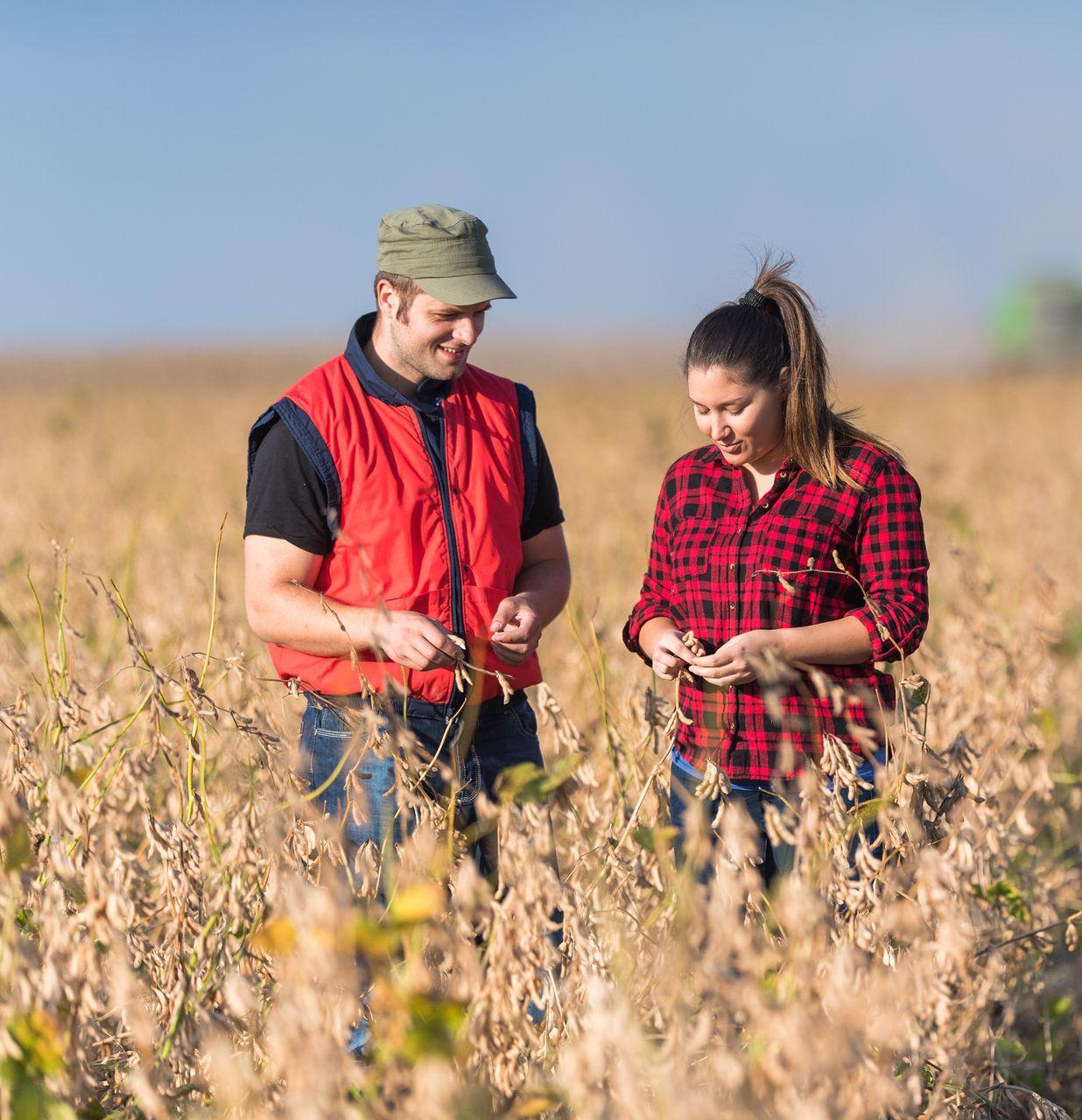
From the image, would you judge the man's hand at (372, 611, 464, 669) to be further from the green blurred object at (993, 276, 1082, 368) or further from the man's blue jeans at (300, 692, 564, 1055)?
the green blurred object at (993, 276, 1082, 368)

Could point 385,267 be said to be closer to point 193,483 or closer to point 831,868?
point 831,868

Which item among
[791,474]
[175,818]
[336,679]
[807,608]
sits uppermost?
[791,474]

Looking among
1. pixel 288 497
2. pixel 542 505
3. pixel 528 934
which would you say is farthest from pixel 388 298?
pixel 528 934

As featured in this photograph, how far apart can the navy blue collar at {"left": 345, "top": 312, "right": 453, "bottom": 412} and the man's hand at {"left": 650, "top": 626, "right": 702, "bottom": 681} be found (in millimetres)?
598

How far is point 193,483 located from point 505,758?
8.38 m

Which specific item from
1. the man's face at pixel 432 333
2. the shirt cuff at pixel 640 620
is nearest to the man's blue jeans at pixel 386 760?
the shirt cuff at pixel 640 620

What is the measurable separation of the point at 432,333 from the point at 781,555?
0.72 meters

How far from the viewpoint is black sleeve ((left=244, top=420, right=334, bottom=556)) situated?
2219 millimetres

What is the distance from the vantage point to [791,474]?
221 cm

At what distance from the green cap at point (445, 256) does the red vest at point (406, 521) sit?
22 centimetres

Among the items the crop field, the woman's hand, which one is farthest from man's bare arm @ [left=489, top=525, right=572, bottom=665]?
the woman's hand

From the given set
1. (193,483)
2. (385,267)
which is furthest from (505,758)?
(193,483)

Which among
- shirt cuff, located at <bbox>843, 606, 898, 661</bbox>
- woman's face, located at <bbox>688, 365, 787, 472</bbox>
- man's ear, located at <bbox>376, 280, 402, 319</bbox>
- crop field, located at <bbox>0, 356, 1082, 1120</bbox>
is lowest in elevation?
crop field, located at <bbox>0, 356, 1082, 1120</bbox>

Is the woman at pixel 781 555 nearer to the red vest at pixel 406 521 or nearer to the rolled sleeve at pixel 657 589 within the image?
the rolled sleeve at pixel 657 589
